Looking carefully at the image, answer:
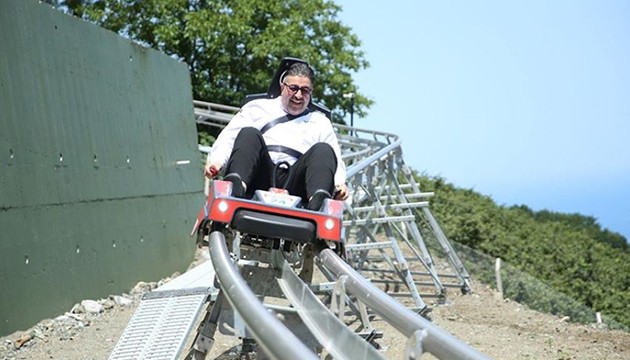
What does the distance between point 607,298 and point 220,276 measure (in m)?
36.3

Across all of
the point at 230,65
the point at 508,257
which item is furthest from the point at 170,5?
the point at 508,257

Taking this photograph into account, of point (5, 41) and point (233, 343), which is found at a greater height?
point (5, 41)

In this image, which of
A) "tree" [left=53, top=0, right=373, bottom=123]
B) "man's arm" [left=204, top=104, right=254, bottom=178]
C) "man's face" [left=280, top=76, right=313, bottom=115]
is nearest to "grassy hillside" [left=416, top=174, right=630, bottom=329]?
"tree" [left=53, top=0, right=373, bottom=123]

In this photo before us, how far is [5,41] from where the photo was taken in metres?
11.2

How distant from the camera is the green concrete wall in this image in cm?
1113

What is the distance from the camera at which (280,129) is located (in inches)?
316

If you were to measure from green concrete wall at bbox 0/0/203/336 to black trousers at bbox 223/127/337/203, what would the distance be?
364cm

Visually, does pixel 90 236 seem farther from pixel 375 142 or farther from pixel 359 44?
pixel 359 44

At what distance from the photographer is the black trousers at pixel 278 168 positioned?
24.6 feet

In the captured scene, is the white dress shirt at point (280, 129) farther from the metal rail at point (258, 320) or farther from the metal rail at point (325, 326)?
the metal rail at point (258, 320)

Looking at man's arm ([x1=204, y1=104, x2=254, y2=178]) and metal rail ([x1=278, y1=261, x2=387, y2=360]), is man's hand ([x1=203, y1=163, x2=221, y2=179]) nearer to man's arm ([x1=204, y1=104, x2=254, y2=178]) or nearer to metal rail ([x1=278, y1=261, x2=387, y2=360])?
man's arm ([x1=204, y1=104, x2=254, y2=178])

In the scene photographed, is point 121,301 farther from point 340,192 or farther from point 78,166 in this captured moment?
point 340,192

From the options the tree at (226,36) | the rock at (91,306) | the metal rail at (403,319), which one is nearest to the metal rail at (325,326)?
the metal rail at (403,319)

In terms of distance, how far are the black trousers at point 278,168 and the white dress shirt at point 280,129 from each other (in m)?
0.15
